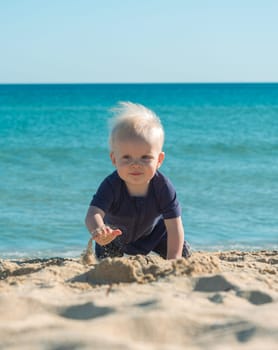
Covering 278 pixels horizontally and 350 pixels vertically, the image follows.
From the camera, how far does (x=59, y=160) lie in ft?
48.7

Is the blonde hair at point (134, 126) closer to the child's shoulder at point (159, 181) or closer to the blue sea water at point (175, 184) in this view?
the child's shoulder at point (159, 181)

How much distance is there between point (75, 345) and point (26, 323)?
300mm

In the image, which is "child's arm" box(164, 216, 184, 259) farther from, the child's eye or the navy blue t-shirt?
the child's eye

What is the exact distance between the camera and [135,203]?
4242 millimetres

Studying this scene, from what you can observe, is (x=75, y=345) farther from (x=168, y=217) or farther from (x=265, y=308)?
(x=168, y=217)

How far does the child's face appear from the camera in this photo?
3.97 meters

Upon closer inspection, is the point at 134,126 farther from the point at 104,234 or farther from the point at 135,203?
the point at 104,234

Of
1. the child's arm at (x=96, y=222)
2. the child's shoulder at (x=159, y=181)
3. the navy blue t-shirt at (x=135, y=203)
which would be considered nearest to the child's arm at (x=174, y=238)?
the navy blue t-shirt at (x=135, y=203)

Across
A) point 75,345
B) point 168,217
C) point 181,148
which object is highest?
point 181,148

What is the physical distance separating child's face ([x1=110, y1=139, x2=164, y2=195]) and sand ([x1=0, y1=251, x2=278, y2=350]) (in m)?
0.89

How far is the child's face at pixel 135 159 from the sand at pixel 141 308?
89 cm

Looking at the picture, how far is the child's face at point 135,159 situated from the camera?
Answer: 13.0 feet

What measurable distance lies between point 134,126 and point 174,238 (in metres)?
0.74

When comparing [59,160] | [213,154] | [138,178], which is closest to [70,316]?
[138,178]
